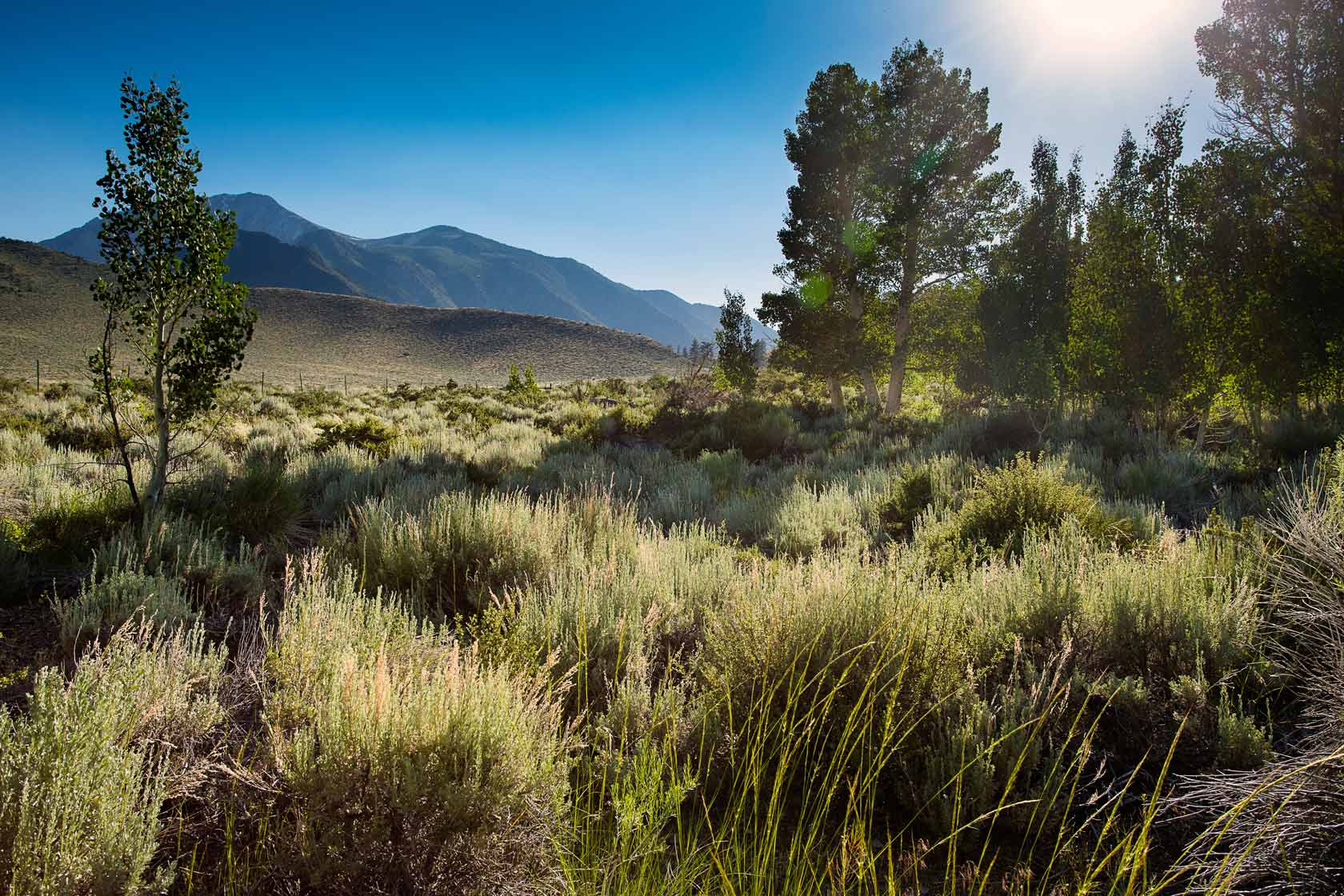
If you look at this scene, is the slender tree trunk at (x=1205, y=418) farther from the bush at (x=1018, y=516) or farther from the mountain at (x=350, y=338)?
the mountain at (x=350, y=338)

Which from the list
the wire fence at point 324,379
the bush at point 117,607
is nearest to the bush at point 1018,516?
the bush at point 117,607

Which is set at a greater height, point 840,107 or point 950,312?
point 840,107

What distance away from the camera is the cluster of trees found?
13.1m

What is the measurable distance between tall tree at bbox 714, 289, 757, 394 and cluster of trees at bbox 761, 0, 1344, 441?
1437 mm

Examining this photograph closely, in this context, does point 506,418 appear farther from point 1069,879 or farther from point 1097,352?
point 1069,879

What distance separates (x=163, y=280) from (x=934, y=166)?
74.8 feet

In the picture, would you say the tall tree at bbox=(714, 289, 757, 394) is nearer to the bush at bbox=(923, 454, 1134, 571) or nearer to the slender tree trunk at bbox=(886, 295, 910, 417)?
the slender tree trunk at bbox=(886, 295, 910, 417)

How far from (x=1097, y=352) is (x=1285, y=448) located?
29.7 feet

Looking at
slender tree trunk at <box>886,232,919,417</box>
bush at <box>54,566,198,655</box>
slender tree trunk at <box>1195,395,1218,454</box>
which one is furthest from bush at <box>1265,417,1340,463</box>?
slender tree trunk at <box>886,232,919,417</box>

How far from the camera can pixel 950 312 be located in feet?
77.9

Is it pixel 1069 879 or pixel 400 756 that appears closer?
pixel 400 756

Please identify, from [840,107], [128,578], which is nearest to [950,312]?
[840,107]

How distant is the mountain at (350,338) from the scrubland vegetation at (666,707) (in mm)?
54467

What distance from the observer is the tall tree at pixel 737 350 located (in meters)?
25.6
